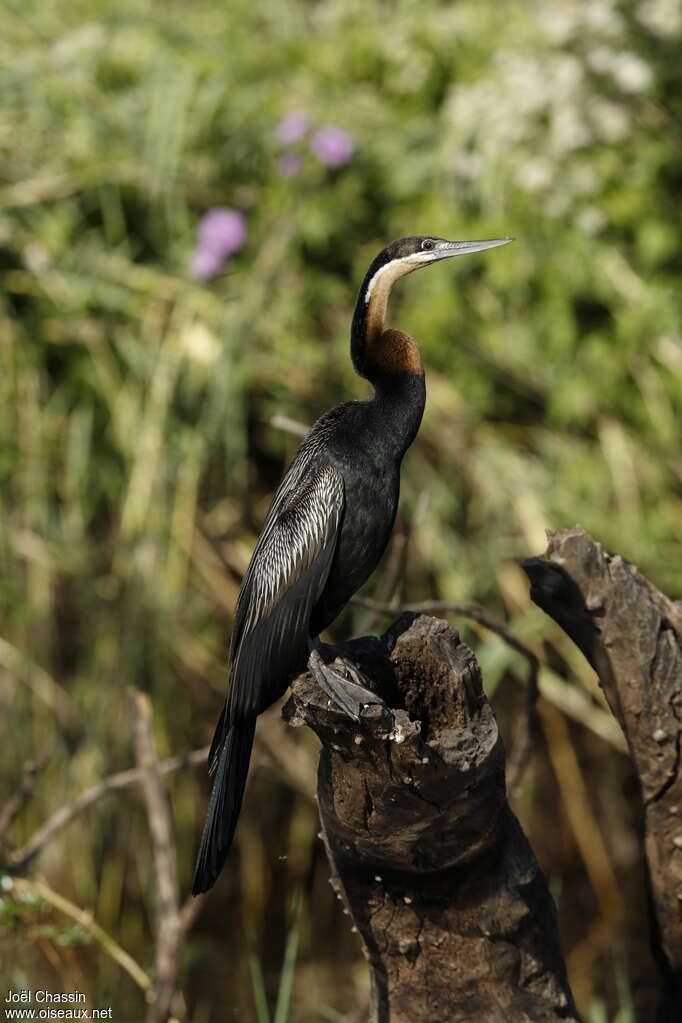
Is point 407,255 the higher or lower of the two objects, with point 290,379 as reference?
higher

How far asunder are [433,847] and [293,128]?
10.7ft

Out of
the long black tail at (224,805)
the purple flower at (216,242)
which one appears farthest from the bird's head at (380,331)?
the purple flower at (216,242)

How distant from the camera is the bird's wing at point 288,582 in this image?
7.23ft

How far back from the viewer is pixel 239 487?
4.45 meters

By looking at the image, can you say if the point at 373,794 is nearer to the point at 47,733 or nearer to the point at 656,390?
the point at 47,733

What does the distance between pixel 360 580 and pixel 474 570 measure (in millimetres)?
2025

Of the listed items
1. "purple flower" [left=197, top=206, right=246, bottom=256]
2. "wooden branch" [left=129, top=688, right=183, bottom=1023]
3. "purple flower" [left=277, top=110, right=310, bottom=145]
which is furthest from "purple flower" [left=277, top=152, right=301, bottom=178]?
"wooden branch" [left=129, top=688, right=183, bottom=1023]

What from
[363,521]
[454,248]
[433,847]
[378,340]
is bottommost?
[433,847]

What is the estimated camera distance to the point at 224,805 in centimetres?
205

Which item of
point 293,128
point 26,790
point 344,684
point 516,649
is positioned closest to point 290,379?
point 293,128

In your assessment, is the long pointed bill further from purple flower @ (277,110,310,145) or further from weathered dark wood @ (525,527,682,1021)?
purple flower @ (277,110,310,145)

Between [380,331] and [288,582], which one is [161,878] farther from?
[380,331]

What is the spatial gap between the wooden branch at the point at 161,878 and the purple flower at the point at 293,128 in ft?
→ 8.59

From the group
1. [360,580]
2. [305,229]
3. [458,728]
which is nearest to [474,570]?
[305,229]
